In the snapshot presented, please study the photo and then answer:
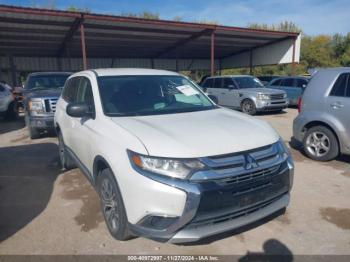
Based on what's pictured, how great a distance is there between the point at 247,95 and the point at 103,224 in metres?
9.88

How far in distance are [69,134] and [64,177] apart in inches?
40.7

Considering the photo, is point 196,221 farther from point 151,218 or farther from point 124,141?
point 124,141

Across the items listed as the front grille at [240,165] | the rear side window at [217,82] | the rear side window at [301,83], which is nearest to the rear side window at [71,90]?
the front grille at [240,165]

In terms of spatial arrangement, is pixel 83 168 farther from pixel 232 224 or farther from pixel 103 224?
pixel 232 224

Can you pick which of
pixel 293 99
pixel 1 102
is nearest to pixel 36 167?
pixel 1 102

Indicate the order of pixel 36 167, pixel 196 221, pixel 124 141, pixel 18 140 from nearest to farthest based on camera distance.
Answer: pixel 196 221 < pixel 124 141 < pixel 36 167 < pixel 18 140

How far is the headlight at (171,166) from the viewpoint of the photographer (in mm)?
2445

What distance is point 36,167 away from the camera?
18.5 feet

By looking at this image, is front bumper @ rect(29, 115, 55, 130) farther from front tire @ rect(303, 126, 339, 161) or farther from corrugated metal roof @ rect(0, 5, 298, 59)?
corrugated metal roof @ rect(0, 5, 298, 59)

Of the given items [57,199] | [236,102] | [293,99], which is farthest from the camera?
[293,99]

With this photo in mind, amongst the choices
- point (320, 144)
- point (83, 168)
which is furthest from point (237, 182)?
point (320, 144)

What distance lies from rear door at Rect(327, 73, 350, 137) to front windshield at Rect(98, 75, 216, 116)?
8.64ft

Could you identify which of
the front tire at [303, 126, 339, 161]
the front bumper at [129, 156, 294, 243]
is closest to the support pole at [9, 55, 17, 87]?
the front tire at [303, 126, 339, 161]

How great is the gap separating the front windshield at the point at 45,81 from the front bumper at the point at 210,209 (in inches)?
291
